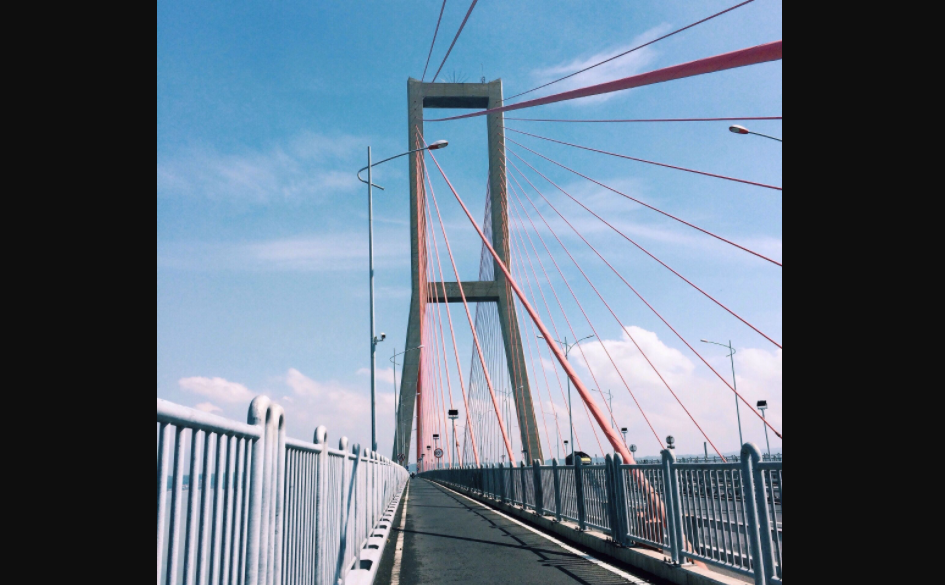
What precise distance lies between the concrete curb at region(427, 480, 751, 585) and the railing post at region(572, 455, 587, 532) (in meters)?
0.16

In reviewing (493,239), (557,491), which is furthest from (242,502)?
(493,239)

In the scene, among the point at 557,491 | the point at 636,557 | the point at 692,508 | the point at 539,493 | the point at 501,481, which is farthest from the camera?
the point at 501,481

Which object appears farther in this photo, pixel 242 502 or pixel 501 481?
pixel 501 481

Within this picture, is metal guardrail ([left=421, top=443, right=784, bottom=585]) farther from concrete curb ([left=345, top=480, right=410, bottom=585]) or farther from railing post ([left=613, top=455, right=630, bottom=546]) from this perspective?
concrete curb ([left=345, top=480, right=410, bottom=585])

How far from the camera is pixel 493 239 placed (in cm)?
3175

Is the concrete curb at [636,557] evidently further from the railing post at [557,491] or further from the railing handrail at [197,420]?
the railing handrail at [197,420]

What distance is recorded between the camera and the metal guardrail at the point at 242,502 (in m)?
1.96

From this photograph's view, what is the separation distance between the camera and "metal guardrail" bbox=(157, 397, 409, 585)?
1955 mm

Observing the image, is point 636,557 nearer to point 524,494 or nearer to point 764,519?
point 764,519

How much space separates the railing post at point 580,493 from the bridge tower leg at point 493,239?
64.1ft

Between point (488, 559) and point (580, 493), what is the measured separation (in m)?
2.72

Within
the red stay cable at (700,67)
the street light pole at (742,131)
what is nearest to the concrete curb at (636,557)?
the red stay cable at (700,67)
